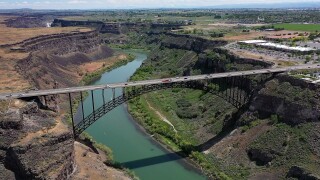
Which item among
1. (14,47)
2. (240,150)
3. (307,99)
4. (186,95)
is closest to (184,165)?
(240,150)

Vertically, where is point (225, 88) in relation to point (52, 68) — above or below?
above

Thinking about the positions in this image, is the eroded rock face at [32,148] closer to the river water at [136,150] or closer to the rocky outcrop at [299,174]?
the river water at [136,150]

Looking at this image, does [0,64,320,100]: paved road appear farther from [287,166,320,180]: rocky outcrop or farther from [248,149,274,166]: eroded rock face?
[287,166,320,180]: rocky outcrop

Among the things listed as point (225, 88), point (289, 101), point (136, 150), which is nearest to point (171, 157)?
point (136, 150)

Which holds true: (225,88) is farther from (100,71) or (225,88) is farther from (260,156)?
(100,71)

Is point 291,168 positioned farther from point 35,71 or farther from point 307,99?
point 35,71

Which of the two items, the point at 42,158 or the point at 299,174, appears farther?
the point at 299,174
